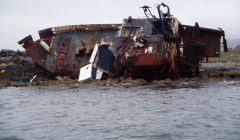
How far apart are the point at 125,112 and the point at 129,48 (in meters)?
10.7

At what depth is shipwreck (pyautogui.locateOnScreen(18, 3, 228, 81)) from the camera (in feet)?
79.7

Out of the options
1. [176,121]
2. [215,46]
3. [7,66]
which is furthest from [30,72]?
[176,121]

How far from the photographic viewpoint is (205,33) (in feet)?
89.4

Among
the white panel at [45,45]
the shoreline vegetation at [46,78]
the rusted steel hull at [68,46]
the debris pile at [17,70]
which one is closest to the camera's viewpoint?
the shoreline vegetation at [46,78]

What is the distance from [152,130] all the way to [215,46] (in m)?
16.4

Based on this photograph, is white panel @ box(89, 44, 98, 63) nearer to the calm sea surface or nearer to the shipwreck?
the shipwreck

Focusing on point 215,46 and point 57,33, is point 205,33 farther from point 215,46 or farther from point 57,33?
point 57,33

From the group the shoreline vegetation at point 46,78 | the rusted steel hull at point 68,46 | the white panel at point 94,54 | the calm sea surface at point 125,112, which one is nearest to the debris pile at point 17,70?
the shoreline vegetation at point 46,78

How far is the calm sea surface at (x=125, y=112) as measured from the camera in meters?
11.5

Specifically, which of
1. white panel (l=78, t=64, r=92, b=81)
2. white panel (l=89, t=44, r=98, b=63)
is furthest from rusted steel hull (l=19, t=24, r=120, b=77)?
white panel (l=89, t=44, r=98, b=63)

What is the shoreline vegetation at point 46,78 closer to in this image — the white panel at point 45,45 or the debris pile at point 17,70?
the debris pile at point 17,70

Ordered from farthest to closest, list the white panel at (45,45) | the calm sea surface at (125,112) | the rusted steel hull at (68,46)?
the white panel at (45,45)
the rusted steel hull at (68,46)
the calm sea surface at (125,112)

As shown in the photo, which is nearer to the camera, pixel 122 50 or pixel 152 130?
pixel 152 130

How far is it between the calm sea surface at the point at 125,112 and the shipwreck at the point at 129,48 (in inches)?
80.8
